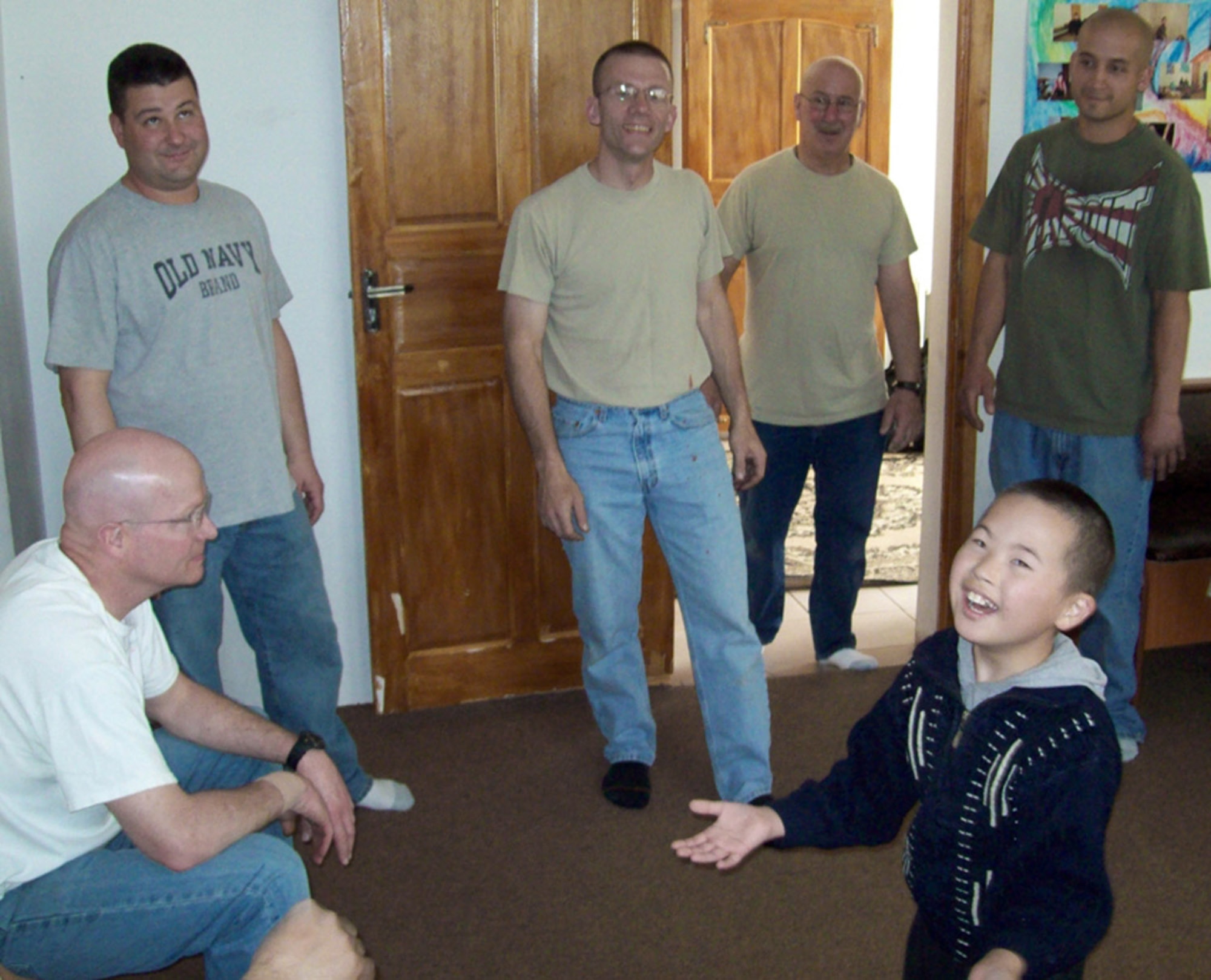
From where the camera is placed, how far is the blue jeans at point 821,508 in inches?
137

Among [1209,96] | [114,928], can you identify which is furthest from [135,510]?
[1209,96]

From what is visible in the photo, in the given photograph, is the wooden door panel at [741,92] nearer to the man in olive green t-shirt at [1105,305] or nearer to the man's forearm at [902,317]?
the man's forearm at [902,317]

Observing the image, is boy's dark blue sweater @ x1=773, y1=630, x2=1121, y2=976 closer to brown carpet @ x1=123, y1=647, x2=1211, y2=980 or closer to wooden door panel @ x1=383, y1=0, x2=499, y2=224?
brown carpet @ x1=123, y1=647, x2=1211, y2=980

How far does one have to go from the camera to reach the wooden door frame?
3484 mm

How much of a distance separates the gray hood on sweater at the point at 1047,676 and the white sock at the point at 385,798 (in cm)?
169

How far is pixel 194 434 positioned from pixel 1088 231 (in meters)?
1.97

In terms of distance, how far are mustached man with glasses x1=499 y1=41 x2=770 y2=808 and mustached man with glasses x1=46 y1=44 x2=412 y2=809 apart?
1.73ft

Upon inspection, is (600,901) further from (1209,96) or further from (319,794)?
(1209,96)

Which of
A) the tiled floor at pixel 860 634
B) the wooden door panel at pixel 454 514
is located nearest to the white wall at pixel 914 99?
the tiled floor at pixel 860 634

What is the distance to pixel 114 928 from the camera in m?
1.66

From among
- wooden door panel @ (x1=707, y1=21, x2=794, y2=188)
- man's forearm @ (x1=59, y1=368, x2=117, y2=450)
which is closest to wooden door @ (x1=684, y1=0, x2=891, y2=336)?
wooden door panel @ (x1=707, y1=21, x2=794, y2=188)

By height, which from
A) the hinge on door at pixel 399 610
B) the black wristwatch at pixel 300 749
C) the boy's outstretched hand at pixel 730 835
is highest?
the boy's outstretched hand at pixel 730 835

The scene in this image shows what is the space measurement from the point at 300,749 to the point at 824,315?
6.43 ft

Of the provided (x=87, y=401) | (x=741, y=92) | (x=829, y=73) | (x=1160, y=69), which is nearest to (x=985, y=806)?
(x=87, y=401)
